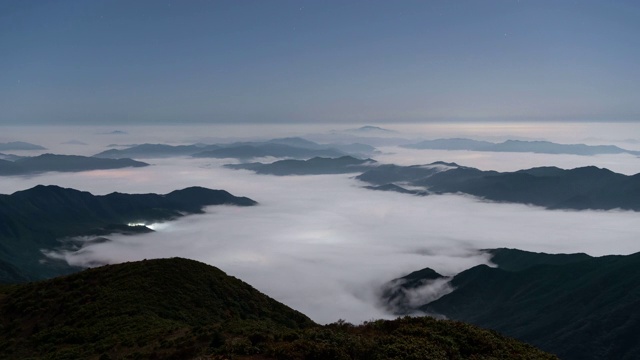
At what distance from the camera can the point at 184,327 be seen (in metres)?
42.4

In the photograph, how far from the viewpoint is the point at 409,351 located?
30594 mm

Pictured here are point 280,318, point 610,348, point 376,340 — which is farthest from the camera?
point 610,348

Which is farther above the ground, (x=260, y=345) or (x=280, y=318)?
(x=260, y=345)

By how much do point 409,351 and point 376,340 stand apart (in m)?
2.70

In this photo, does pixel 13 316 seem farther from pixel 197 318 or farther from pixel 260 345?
pixel 260 345

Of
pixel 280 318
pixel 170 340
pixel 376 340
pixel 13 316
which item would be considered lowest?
pixel 280 318

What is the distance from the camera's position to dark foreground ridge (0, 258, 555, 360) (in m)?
30.6

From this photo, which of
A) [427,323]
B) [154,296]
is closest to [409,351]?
[427,323]

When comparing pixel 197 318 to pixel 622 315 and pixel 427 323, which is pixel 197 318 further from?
pixel 622 315

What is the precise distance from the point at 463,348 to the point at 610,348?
594 ft

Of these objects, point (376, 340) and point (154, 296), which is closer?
point (376, 340)

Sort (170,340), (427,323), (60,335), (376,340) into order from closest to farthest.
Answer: (376,340) → (170,340) → (427,323) → (60,335)

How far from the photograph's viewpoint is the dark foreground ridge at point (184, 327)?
1204 inches

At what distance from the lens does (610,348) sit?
173 meters
